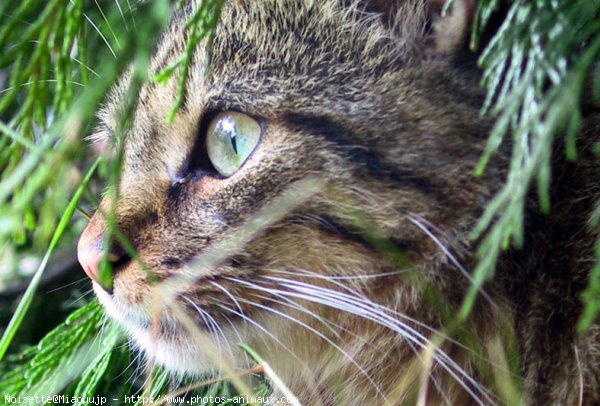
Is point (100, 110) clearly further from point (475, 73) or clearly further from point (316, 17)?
point (475, 73)

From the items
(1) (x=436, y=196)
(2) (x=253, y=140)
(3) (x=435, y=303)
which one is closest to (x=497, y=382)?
(3) (x=435, y=303)

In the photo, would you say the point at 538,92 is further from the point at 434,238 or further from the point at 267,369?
the point at 267,369

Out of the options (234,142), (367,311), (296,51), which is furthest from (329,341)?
(296,51)

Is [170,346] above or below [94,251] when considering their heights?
below

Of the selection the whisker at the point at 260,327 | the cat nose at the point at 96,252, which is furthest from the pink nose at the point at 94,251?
the whisker at the point at 260,327

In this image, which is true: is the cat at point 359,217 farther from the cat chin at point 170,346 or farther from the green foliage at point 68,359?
the green foliage at point 68,359

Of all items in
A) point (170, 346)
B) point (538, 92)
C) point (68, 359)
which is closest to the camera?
point (538, 92)

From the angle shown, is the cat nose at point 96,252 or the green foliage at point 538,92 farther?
the cat nose at point 96,252
